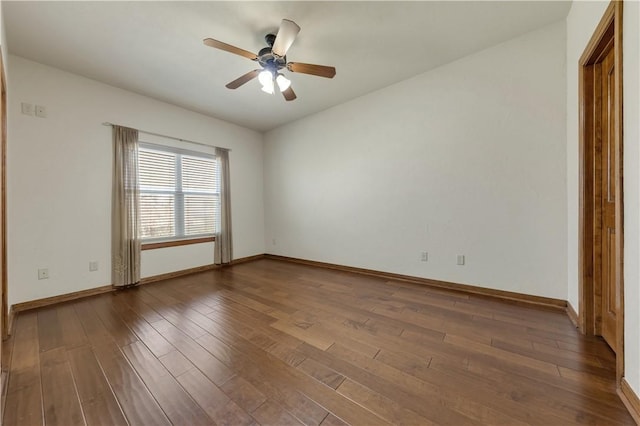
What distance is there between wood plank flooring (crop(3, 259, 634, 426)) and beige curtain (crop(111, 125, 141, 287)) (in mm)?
622

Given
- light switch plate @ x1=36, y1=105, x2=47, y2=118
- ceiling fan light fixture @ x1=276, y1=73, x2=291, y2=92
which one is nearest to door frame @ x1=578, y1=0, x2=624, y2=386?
ceiling fan light fixture @ x1=276, y1=73, x2=291, y2=92

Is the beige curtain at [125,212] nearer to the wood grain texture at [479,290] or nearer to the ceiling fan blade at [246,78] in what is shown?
the ceiling fan blade at [246,78]

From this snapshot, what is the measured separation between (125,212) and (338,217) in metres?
3.01

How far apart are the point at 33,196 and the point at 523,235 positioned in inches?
205

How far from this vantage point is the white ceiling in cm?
196

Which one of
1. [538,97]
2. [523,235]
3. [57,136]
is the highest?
[538,97]

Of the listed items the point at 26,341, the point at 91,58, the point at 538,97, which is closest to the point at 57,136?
the point at 91,58

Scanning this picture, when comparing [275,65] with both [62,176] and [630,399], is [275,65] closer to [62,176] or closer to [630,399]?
[62,176]

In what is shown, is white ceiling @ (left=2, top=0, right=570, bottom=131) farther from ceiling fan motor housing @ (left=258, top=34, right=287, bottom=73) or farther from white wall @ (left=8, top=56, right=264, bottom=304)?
white wall @ (left=8, top=56, right=264, bottom=304)

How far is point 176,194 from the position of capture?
3826 millimetres

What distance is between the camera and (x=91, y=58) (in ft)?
8.29

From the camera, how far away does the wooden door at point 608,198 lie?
1.58 metres

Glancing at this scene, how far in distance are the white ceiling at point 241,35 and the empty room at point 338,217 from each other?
0.02 meters

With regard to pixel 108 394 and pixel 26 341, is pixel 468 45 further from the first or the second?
pixel 26 341
